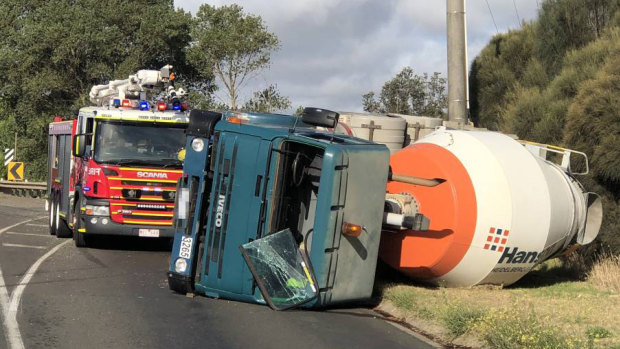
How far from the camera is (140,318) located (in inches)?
377

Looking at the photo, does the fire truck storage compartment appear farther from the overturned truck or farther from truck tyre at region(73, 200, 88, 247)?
the overturned truck

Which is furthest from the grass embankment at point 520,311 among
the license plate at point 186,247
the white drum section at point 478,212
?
the license plate at point 186,247

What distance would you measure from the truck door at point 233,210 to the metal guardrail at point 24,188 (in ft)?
92.2

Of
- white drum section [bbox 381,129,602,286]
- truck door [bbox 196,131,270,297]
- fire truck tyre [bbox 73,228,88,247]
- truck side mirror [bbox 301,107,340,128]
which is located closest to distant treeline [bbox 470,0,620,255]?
white drum section [bbox 381,129,602,286]

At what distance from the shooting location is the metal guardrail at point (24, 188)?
3750cm

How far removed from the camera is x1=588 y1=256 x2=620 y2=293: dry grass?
12805 millimetres

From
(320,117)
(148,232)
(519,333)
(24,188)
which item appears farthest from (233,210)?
(24,188)

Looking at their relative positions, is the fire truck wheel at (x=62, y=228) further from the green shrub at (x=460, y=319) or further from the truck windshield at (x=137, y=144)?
the green shrub at (x=460, y=319)

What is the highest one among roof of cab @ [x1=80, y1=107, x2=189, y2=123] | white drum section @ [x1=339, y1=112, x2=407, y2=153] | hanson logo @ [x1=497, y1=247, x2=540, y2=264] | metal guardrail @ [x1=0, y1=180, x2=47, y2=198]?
white drum section @ [x1=339, y1=112, x2=407, y2=153]

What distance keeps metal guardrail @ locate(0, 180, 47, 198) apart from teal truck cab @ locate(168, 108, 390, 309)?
27862mm

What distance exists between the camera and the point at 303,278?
33.1 feet

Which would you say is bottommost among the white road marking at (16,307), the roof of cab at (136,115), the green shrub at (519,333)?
the white road marking at (16,307)

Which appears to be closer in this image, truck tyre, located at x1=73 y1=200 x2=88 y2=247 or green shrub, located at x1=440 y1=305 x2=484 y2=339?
green shrub, located at x1=440 y1=305 x2=484 y2=339

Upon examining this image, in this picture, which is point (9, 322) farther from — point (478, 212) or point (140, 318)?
point (478, 212)
